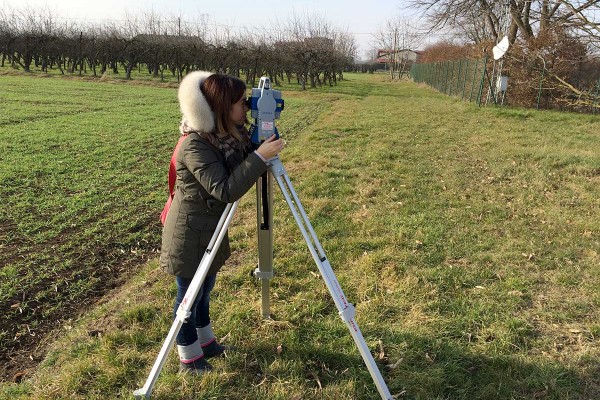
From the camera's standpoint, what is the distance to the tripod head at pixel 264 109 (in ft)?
7.56

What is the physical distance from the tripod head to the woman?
3.1 inches

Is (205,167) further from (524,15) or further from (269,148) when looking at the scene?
(524,15)

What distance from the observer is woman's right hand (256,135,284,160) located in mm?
2252

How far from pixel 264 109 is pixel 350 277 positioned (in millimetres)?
2434

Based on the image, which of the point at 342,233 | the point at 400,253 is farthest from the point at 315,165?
the point at 400,253

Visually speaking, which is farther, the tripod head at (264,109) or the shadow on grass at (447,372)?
the shadow on grass at (447,372)

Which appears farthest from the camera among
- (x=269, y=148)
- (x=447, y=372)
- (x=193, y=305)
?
(x=447, y=372)

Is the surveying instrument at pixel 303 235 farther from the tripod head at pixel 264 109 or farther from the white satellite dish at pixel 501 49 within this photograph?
the white satellite dish at pixel 501 49

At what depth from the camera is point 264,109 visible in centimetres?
231

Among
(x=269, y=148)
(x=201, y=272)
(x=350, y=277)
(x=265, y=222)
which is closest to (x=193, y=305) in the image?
(x=201, y=272)

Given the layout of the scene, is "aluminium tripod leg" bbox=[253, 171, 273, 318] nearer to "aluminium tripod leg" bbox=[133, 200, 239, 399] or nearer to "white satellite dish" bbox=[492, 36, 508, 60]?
"aluminium tripod leg" bbox=[133, 200, 239, 399]

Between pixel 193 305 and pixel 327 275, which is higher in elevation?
pixel 327 275

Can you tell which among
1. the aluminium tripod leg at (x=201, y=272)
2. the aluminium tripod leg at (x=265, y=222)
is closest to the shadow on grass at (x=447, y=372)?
the aluminium tripod leg at (x=265, y=222)

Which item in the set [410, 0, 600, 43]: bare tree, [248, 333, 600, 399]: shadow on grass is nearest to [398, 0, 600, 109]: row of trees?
[410, 0, 600, 43]: bare tree
